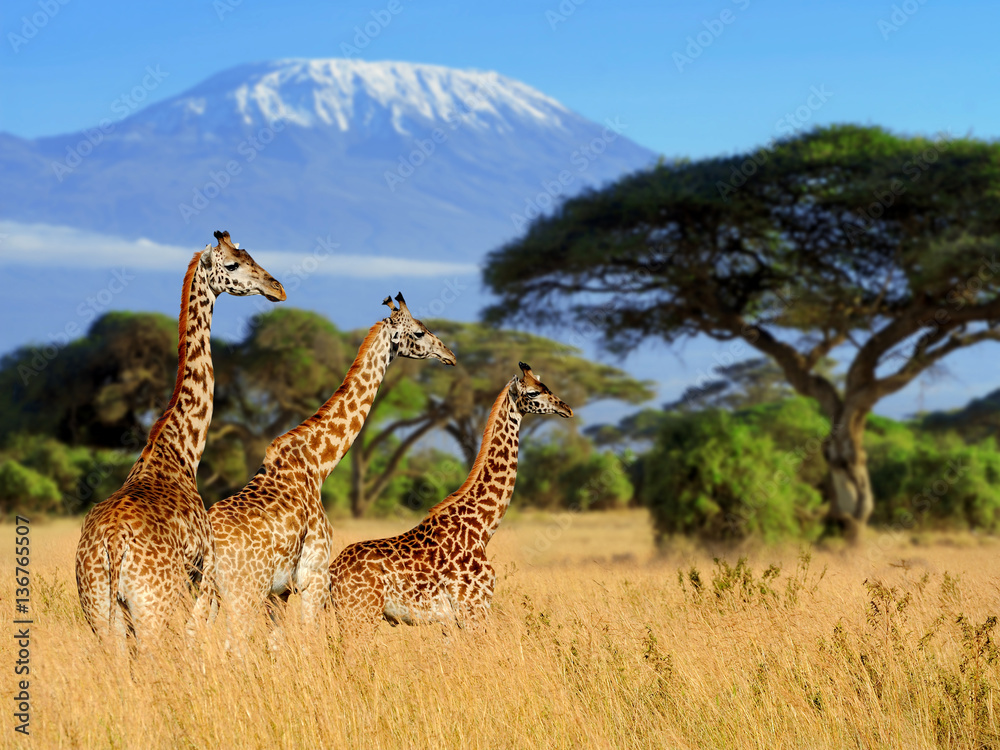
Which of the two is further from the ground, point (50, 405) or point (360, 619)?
point (50, 405)

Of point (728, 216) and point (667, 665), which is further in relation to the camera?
point (728, 216)

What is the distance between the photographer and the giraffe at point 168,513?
17.4 ft

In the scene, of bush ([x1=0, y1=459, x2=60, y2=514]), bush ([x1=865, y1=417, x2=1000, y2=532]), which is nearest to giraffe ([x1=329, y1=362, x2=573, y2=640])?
bush ([x1=865, y1=417, x2=1000, y2=532])

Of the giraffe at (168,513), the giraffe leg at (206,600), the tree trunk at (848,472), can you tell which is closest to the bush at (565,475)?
the tree trunk at (848,472)

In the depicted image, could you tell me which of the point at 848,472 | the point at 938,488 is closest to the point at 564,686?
the point at 848,472

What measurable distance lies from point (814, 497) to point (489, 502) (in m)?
15.5

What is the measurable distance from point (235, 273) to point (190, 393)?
2.56ft

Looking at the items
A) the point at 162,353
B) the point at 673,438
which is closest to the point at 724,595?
the point at 673,438

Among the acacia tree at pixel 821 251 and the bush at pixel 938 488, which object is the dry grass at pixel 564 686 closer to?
the acacia tree at pixel 821 251

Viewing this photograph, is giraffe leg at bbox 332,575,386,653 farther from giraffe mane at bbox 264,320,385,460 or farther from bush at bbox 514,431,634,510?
bush at bbox 514,431,634,510

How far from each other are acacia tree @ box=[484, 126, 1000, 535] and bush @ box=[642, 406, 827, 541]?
2021 mm

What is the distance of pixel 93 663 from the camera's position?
5.36 metres

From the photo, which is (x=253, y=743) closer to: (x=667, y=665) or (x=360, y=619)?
(x=360, y=619)

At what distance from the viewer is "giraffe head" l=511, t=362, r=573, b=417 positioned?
711cm
